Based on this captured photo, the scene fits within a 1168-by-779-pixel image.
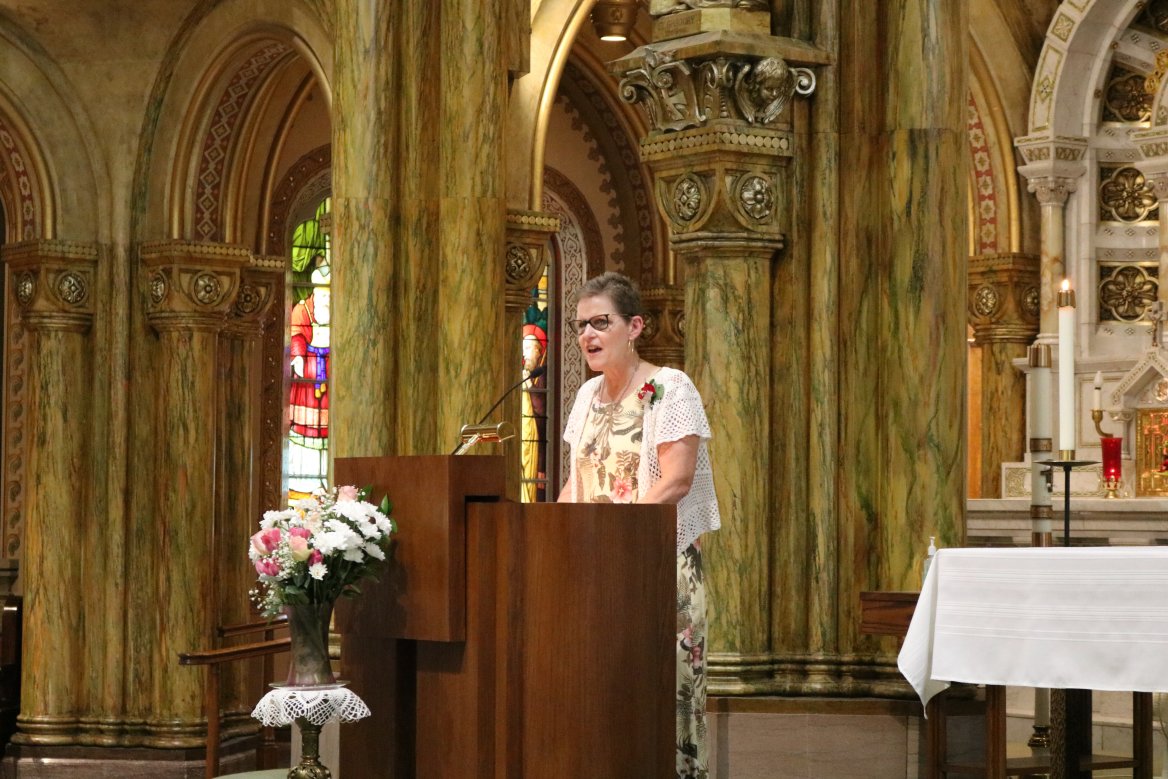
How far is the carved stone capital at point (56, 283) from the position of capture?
45.6 feet

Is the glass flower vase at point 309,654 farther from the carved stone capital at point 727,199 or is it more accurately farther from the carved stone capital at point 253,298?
the carved stone capital at point 253,298

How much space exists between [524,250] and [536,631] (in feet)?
20.2

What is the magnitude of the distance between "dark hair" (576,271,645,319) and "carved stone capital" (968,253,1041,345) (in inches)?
324

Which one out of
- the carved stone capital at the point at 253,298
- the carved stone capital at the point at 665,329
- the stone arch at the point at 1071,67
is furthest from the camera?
the carved stone capital at the point at 665,329

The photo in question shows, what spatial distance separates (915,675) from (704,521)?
80 cm

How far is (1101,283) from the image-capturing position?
12891mm

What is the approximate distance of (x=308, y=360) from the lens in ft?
56.6

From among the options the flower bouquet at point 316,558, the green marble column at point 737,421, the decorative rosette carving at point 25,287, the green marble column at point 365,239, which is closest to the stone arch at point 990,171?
the green marble column at point 365,239

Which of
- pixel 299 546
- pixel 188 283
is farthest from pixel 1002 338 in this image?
pixel 299 546

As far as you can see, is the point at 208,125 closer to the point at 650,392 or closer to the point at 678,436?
the point at 650,392

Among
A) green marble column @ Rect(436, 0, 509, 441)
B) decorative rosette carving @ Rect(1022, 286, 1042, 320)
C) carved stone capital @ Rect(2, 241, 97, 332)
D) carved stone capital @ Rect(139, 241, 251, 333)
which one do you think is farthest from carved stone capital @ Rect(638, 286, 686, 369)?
green marble column @ Rect(436, 0, 509, 441)

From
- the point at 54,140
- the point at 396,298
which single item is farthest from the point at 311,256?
the point at 396,298

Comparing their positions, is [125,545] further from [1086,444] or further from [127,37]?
[1086,444]

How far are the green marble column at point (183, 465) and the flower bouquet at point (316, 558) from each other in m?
7.70
